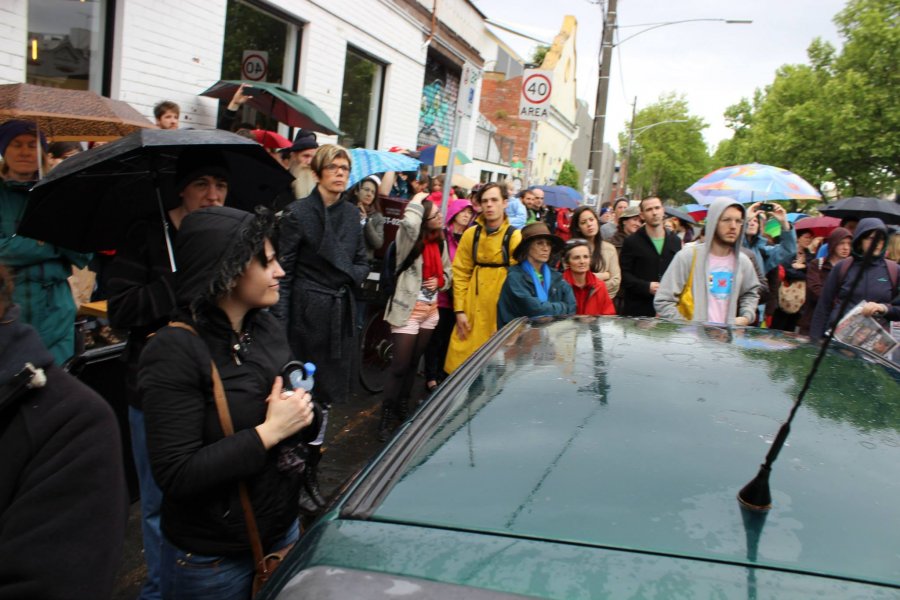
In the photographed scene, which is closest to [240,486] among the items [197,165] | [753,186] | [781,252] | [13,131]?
[197,165]

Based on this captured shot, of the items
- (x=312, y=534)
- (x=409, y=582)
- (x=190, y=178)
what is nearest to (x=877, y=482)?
(x=409, y=582)

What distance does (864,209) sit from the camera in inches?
322

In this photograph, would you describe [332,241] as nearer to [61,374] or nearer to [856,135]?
[61,374]

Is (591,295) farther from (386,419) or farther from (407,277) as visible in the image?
(386,419)

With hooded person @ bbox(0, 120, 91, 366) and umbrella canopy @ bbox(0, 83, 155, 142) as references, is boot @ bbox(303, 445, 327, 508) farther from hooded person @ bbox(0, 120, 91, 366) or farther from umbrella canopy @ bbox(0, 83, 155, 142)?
umbrella canopy @ bbox(0, 83, 155, 142)

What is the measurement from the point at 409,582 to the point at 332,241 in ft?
10.5

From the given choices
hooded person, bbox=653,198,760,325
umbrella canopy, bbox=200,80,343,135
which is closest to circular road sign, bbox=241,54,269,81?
umbrella canopy, bbox=200,80,343,135

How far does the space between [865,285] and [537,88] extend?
627cm

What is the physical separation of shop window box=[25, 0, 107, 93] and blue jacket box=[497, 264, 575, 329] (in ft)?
15.9

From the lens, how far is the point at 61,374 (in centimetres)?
160

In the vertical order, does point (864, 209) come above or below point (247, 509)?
above

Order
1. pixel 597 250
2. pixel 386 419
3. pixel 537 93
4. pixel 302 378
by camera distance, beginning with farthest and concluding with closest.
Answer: pixel 537 93
pixel 597 250
pixel 386 419
pixel 302 378

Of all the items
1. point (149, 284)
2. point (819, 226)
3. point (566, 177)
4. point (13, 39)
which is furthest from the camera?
point (566, 177)

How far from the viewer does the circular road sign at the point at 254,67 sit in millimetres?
9844
